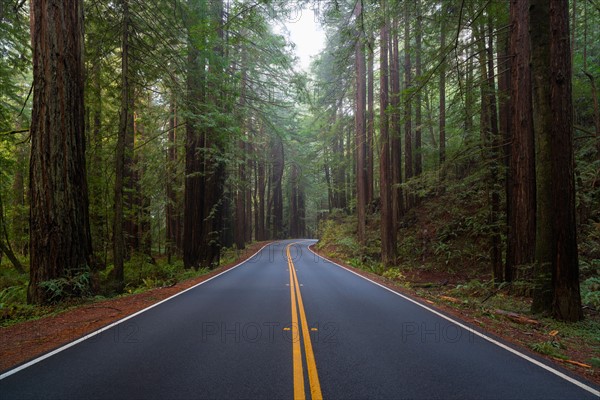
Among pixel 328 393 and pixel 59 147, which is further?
pixel 59 147

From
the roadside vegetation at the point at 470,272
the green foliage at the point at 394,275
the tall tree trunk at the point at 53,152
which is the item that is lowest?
the green foliage at the point at 394,275

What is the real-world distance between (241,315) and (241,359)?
237cm

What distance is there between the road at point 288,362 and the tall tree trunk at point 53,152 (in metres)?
2.88

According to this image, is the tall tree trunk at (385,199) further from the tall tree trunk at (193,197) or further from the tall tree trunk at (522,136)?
the tall tree trunk at (193,197)

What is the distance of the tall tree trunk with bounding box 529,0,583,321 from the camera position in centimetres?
631

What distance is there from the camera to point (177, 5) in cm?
1046

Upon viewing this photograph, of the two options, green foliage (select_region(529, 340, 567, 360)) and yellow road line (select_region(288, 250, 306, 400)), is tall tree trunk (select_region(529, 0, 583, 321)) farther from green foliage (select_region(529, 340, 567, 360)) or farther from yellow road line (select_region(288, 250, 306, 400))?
yellow road line (select_region(288, 250, 306, 400))

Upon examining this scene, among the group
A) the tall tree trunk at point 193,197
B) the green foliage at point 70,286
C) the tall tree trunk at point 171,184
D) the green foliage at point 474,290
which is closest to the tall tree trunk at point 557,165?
the green foliage at point 474,290

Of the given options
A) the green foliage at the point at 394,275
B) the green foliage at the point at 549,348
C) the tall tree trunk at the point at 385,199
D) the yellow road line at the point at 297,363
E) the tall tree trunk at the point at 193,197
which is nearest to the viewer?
the yellow road line at the point at 297,363

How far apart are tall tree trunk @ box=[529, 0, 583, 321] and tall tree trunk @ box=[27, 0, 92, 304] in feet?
36.5

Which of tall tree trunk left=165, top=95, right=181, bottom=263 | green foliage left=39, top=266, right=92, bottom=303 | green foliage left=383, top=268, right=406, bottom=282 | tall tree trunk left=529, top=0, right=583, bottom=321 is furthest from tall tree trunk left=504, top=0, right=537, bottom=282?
tall tree trunk left=165, top=95, right=181, bottom=263

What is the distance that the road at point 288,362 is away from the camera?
3.44 meters

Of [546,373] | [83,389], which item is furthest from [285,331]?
[546,373]

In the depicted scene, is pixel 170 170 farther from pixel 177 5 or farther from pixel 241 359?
pixel 241 359
